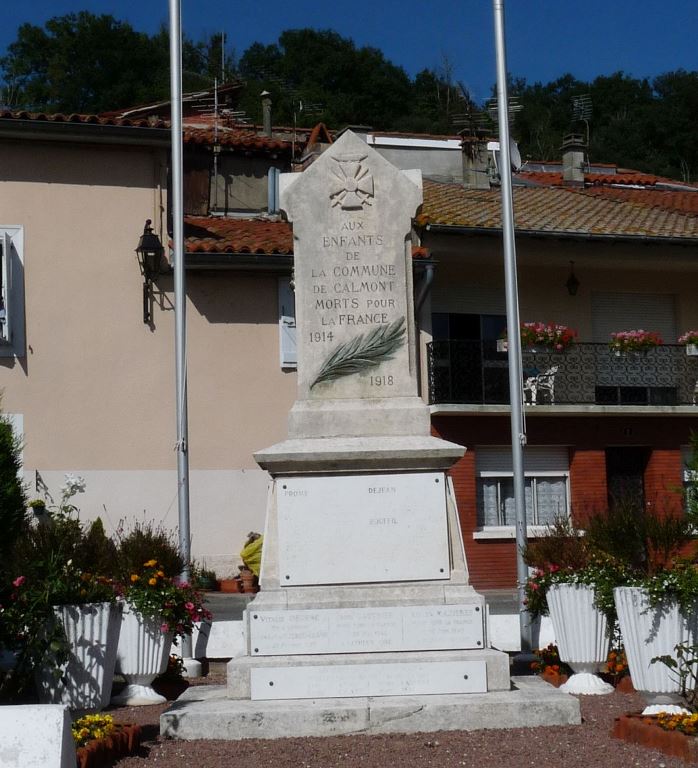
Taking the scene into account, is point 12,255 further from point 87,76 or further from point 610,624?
point 87,76

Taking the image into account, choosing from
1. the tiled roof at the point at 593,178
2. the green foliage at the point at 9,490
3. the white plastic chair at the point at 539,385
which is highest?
the tiled roof at the point at 593,178

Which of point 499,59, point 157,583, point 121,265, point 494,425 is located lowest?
point 157,583

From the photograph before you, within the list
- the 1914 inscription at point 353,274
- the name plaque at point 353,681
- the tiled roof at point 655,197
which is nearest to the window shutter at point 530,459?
the tiled roof at point 655,197

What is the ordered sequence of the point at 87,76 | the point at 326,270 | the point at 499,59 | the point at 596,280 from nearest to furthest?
the point at 326,270, the point at 499,59, the point at 596,280, the point at 87,76

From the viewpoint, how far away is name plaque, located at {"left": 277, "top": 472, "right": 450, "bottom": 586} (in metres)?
8.41

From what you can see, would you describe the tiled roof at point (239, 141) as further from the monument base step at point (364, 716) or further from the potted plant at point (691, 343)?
the monument base step at point (364, 716)

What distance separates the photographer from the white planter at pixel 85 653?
8.38m

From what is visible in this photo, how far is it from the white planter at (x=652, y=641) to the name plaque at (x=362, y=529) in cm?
117

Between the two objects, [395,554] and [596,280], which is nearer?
[395,554]

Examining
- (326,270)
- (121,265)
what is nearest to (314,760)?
(326,270)

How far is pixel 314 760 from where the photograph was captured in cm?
692

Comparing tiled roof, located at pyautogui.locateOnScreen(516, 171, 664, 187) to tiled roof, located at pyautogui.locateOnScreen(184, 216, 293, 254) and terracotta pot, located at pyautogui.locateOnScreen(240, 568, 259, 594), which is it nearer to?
tiled roof, located at pyautogui.locateOnScreen(184, 216, 293, 254)

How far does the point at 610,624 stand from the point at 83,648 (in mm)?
3574

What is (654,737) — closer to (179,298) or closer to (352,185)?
(352,185)
